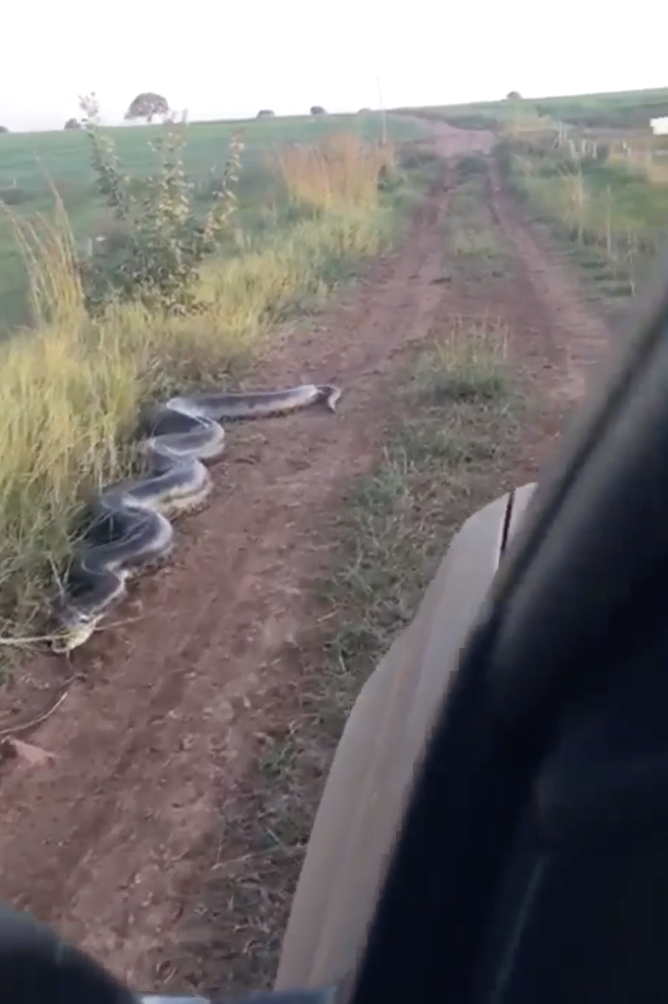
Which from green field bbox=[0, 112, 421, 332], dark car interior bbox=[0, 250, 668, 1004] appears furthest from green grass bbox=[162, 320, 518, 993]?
dark car interior bbox=[0, 250, 668, 1004]

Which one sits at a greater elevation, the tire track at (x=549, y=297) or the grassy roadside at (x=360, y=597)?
the tire track at (x=549, y=297)

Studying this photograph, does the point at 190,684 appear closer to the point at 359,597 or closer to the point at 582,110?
the point at 359,597

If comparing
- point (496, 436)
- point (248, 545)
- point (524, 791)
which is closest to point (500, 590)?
point (524, 791)

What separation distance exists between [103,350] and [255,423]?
695mm

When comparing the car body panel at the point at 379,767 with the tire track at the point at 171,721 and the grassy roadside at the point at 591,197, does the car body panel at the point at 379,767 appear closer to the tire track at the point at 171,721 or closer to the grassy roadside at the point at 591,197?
the tire track at the point at 171,721

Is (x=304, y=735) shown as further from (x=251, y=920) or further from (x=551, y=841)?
(x=551, y=841)

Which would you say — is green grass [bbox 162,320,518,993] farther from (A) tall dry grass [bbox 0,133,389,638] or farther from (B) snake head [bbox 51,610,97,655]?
(A) tall dry grass [bbox 0,133,389,638]

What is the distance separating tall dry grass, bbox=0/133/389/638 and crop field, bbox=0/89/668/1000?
0.06ft

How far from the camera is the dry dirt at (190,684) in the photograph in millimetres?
2252

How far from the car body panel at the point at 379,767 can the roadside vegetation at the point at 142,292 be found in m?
2.11

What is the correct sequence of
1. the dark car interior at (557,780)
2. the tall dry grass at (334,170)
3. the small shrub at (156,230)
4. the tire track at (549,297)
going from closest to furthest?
the dark car interior at (557,780) < the tire track at (549,297) < the tall dry grass at (334,170) < the small shrub at (156,230)

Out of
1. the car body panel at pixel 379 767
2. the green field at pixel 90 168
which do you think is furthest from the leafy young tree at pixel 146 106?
the car body panel at pixel 379 767

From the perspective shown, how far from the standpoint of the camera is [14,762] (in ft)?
8.89

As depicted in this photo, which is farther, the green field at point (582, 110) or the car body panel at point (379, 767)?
the green field at point (582, 110)
